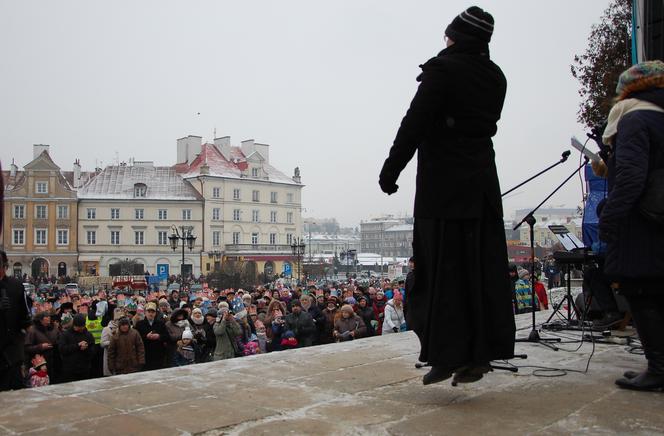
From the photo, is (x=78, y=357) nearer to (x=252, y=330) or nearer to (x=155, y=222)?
(x=252, y=330)

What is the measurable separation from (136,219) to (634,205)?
218 feet

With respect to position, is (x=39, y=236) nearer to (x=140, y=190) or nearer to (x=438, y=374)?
(x=140, y=190)

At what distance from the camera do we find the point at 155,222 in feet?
217

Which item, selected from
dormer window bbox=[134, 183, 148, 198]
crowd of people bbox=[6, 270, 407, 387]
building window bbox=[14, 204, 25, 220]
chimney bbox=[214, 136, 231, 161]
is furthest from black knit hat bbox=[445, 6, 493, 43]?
chimney bbox=[214, 136, 231, 161]

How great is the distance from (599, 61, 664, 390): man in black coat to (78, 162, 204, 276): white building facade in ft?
205

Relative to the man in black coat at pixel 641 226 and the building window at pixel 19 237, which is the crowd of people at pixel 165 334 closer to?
the man in black coat at pixel 641 226

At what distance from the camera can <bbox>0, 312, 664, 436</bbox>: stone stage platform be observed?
8.63 ft

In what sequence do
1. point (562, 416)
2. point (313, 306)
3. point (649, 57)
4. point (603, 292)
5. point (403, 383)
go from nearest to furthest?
1. point (562, 416)
2. point (403, 383)
3. point (603, 292)
4. point (649, 57)
5. point (313, 306)

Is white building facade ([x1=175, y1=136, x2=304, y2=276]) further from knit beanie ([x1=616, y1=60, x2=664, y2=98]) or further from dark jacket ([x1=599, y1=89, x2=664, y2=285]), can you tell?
dark jacket ([x1=599, y1=89, x2=664, y2=285])

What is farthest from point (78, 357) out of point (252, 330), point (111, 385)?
point (111, 385)

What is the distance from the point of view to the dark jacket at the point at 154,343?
972cm

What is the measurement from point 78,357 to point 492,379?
7350 mm

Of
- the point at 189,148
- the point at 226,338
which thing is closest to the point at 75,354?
the point at 226,338

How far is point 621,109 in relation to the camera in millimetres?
3553
